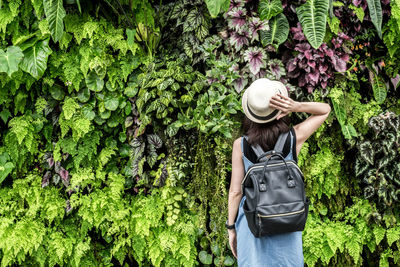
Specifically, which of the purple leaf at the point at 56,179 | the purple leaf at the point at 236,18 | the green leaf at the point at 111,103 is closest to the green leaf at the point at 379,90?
the purple leaf at the point at 236,18

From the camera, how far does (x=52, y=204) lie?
3.55m

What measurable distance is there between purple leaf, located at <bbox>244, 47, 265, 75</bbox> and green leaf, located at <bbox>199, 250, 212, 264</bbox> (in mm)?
1641

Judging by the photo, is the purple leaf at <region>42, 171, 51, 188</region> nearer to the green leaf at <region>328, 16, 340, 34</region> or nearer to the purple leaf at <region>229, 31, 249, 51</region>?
the purple leaf at <region>229, 31, 249, 51</region>

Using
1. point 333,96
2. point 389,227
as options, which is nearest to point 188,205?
point 333,96

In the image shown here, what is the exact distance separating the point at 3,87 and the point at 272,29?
8.02ft

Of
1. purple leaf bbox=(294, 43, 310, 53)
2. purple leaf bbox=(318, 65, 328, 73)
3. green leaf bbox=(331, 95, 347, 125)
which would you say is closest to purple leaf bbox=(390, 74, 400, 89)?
green leaf bbox=(331, 95, 347, 125)

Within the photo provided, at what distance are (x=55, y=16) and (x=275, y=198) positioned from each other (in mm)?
2353

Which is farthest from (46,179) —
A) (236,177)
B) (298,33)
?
(298,33)

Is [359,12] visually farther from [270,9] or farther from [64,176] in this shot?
[64,176]

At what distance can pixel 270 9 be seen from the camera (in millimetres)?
3172

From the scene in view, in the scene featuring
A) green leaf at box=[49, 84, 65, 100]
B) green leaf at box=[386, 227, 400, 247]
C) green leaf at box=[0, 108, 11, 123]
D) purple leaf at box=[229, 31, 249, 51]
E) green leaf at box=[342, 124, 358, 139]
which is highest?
purple leaf at box=[229, 31, 249, 51]

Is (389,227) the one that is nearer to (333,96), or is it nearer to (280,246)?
(333,96)

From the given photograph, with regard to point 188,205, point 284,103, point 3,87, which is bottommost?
point 188,205

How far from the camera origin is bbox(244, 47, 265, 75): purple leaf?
3.22 m
